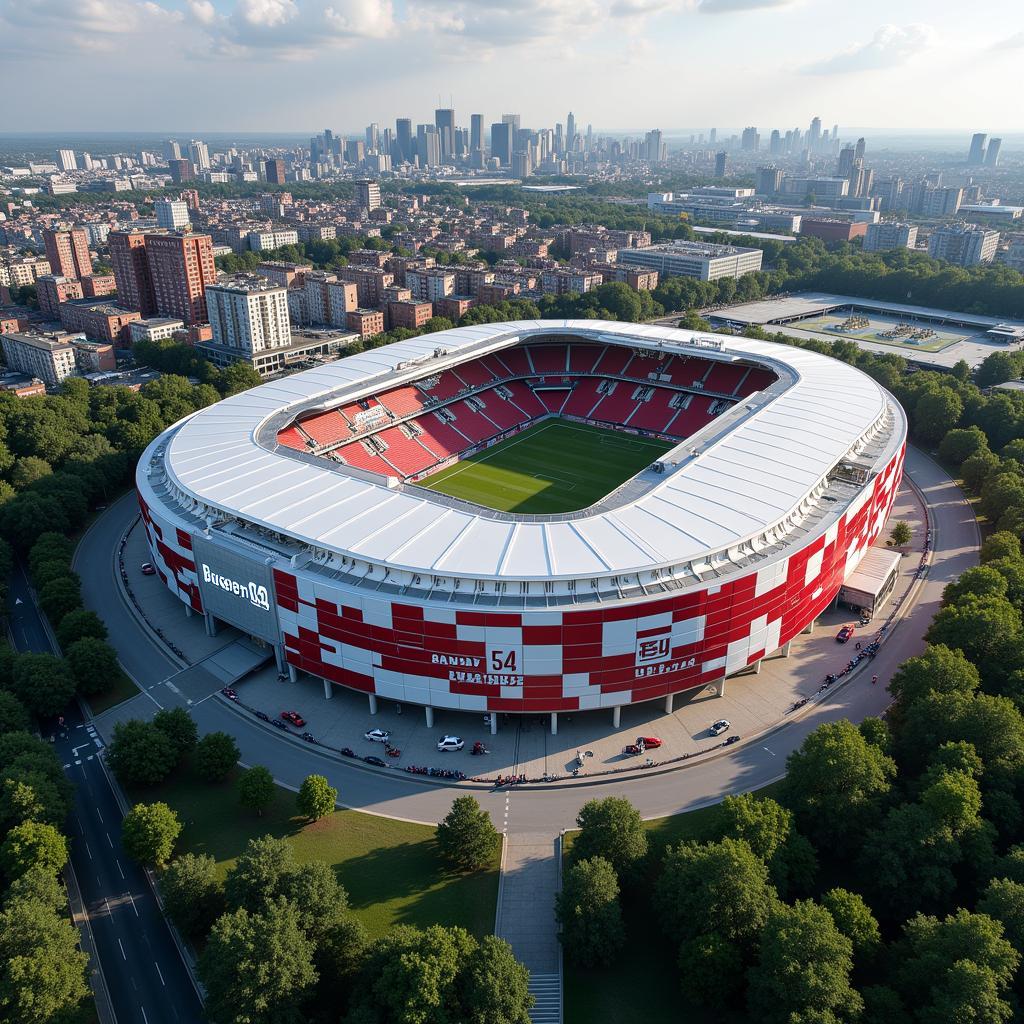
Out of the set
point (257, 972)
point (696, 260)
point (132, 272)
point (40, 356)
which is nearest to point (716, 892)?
point (257, 972)

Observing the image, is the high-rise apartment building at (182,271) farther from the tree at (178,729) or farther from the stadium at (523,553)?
the tree at (178,729)

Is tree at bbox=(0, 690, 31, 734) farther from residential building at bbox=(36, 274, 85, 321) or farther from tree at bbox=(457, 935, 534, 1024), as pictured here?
residential building at bbox=(36, 274, 85, 321)

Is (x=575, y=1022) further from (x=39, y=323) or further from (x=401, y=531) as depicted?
(x=39, y=323)

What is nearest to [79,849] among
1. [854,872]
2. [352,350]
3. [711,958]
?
[711,958]

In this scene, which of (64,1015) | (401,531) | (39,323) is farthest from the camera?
(39,323)

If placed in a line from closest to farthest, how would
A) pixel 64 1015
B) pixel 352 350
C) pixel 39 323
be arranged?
pixel 64 1015, pixel 352 350, pixel 39 323

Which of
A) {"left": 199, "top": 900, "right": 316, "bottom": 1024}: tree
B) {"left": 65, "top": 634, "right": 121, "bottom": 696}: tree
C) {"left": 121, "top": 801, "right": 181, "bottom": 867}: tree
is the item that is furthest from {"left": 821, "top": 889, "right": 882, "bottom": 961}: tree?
{"left": 65, "top": 634, "right": 121, "bottom": 696}: tree
